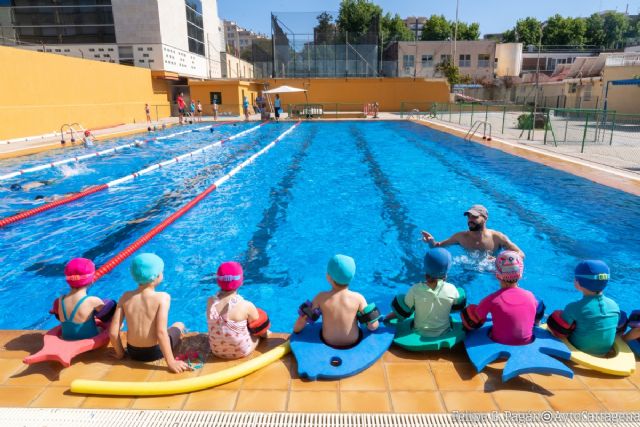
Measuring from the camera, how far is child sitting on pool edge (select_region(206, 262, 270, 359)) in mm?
2969

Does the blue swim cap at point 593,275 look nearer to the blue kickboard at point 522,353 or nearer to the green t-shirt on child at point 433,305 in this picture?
the blue kickboard at point 522,353

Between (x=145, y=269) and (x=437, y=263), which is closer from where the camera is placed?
(x=145, y=269)

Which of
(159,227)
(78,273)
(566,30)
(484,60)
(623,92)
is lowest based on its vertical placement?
(159,227)

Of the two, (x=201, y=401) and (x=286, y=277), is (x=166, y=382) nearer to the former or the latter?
(x=201, y=401)

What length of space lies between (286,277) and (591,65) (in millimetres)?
34950

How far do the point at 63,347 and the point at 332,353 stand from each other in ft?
6.24

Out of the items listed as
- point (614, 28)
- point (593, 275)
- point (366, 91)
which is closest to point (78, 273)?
point (593, 275)

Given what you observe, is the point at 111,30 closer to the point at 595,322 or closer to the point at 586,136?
the point at 586,136

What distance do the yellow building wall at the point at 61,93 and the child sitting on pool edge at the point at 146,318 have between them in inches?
667

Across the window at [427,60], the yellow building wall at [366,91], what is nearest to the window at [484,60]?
the window at [427,60]

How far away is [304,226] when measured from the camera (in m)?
7.59

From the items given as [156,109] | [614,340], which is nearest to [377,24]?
[156,109]

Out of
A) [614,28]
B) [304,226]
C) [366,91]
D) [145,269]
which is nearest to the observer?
[145,269]

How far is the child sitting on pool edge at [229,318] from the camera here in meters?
2.97
